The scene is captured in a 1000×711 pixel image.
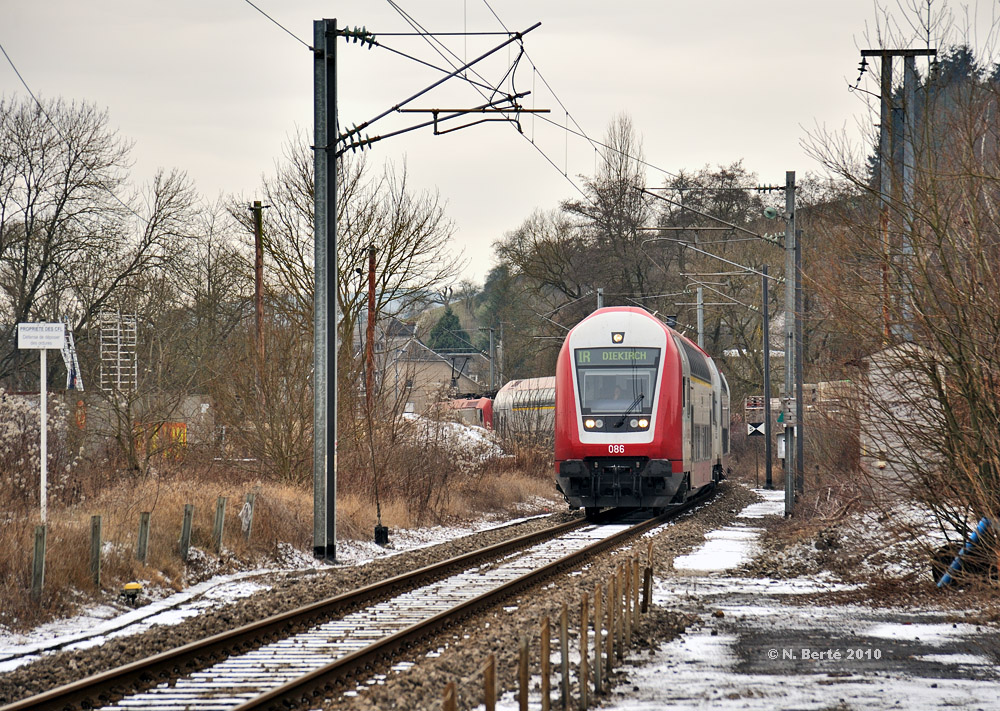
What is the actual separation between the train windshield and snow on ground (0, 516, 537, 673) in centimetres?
641

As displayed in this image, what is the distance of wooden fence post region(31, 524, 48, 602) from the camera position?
11.0 m

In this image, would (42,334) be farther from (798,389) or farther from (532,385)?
(532,385)

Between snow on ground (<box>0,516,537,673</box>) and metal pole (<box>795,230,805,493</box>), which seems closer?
snow on ground (<box>0,516,537,673</box>)

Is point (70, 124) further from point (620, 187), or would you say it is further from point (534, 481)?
point (620, 187)

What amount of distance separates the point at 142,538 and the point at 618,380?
11500 mm

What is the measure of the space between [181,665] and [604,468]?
14.4 metres

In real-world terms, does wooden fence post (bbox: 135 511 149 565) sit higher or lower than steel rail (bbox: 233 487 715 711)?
higher

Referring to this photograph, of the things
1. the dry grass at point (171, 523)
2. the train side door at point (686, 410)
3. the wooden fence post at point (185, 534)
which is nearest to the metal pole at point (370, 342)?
the dry grass at point (171, 523)

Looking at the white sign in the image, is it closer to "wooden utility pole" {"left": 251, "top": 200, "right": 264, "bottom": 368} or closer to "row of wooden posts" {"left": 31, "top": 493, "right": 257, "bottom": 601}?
"row of wooden posts" {"left": 31, "top": 493, "right": 257, "bottom": 601}

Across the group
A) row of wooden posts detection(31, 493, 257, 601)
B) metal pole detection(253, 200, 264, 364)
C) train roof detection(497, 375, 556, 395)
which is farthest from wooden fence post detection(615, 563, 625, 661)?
train roof detection(497, 375, 556, 395)

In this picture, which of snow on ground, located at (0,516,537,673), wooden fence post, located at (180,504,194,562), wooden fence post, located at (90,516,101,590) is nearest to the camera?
snow on ground, located at (0,516,537,673)

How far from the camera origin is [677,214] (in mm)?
53344

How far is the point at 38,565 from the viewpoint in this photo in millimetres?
11117

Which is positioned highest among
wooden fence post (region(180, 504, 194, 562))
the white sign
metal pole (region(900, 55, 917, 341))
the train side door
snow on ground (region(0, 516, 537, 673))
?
metal pole (region(900, 55, 917, 341))
